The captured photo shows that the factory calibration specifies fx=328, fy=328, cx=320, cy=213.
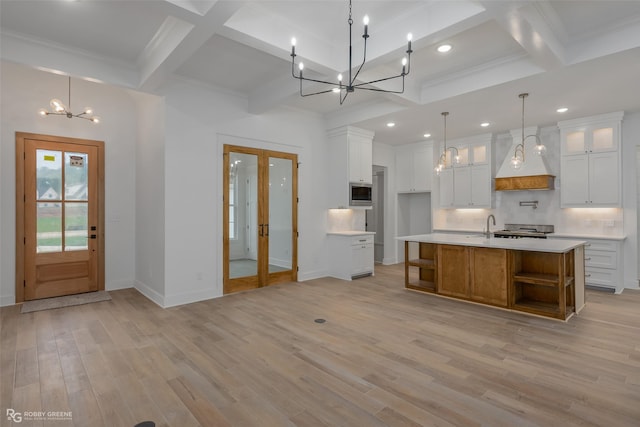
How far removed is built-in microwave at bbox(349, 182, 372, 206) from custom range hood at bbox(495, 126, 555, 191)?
271 centimetres

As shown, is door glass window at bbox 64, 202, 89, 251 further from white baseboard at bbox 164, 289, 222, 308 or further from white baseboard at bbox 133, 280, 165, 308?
white baseboard at bbox 164, 289, 222, 308

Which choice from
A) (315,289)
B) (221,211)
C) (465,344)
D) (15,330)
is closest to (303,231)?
(315,289)

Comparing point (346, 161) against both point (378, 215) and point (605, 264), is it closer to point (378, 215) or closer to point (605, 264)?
point (378, 215)

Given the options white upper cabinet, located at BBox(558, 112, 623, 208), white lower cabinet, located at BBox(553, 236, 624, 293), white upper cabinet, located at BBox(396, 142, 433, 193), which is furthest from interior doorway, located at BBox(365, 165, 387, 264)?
white lower cabinet, located at BBox(553, 236, 624, 293)

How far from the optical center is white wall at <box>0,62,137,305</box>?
4680 millimetres

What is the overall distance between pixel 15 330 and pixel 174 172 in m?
2.57

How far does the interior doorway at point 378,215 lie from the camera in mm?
8297

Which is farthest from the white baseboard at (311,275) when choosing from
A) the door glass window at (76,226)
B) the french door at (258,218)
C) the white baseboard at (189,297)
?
the door glass window at (76,226)

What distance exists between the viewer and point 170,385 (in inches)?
102

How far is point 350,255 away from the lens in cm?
637

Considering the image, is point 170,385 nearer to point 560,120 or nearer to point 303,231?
point 303,231

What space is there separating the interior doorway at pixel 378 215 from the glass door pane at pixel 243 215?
3.54 meters

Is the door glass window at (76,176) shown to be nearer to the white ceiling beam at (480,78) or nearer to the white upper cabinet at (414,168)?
the white ceiling beam at (480,78)

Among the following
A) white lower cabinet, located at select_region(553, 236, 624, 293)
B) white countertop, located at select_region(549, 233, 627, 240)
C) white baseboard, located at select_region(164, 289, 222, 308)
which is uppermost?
Result: white countertop, located at select_region(549, 233, 627, 240)
